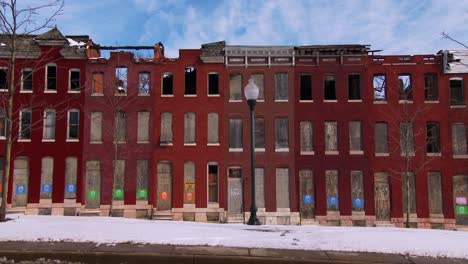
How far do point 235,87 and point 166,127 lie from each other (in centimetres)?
569

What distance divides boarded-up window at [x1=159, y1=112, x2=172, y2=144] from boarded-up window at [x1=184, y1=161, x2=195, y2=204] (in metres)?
2.24

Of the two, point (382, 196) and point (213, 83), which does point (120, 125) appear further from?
point (382, 196)

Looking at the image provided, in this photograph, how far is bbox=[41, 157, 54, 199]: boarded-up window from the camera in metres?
31.4

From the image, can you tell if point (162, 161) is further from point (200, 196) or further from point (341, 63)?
point (341, 63)

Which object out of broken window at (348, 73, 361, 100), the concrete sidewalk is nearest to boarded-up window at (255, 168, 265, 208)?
broken window at (348, 73, 361, 100)

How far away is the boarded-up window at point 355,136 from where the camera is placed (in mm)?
31938

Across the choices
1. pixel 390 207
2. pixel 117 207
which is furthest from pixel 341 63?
pixel 117 207

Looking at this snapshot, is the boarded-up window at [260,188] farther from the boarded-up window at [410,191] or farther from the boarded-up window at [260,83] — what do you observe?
the boarded-up window at [410,191]

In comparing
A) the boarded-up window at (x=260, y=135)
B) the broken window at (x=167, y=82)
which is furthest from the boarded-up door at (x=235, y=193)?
the broken window at (x=167, y=82)

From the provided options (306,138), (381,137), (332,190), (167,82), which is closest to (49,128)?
(167,82)

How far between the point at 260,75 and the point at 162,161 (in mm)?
9294

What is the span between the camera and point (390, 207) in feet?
102

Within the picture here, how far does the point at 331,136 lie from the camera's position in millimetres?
32094

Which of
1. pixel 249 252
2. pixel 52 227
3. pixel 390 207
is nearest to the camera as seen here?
pixel 249 252
